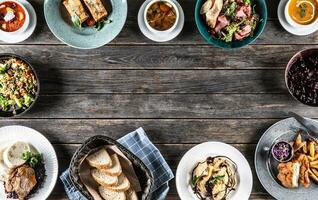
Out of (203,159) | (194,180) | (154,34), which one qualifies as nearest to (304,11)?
(154,34)

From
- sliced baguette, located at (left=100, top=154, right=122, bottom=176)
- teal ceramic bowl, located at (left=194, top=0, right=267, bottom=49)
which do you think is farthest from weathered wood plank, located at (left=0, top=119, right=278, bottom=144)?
teal ceramic bowl, located at (left=194, top=0, right=267, bottom=49)

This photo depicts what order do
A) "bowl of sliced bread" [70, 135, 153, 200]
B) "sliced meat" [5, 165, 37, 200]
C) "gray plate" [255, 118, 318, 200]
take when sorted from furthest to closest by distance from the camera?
1. "gray plate" [255, 118, 318, 200]
2. "sliced meat" [5, 165, 37, 200]
3. "bowl of sliced bread" [70, 135, 153, 200]

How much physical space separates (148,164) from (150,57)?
515mm

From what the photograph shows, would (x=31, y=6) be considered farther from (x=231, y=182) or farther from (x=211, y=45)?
(x=231, y=182)

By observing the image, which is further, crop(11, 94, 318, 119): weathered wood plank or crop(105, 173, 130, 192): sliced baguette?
crop(11, 94, 318, 119): weathered wood plank

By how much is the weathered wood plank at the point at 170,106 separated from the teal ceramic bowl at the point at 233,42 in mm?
260

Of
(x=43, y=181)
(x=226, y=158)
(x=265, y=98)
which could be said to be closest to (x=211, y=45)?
(x=265, y=98)

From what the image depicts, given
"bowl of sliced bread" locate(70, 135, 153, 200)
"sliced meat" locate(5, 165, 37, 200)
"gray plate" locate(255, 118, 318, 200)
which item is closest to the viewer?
"bowl of sliced bread" locate(70, 135, 153, 200)

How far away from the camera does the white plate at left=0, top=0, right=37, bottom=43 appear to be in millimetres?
2604

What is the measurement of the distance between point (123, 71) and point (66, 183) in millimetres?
596

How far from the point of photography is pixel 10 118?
265 centimetres

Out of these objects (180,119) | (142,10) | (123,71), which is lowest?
(180,119)

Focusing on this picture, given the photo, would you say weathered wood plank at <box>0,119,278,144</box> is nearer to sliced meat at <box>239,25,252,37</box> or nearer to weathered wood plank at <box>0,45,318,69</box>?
weathered wood plank at <box>0,45,318,69</box>

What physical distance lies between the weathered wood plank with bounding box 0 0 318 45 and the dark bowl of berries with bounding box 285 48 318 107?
0.44 ft
